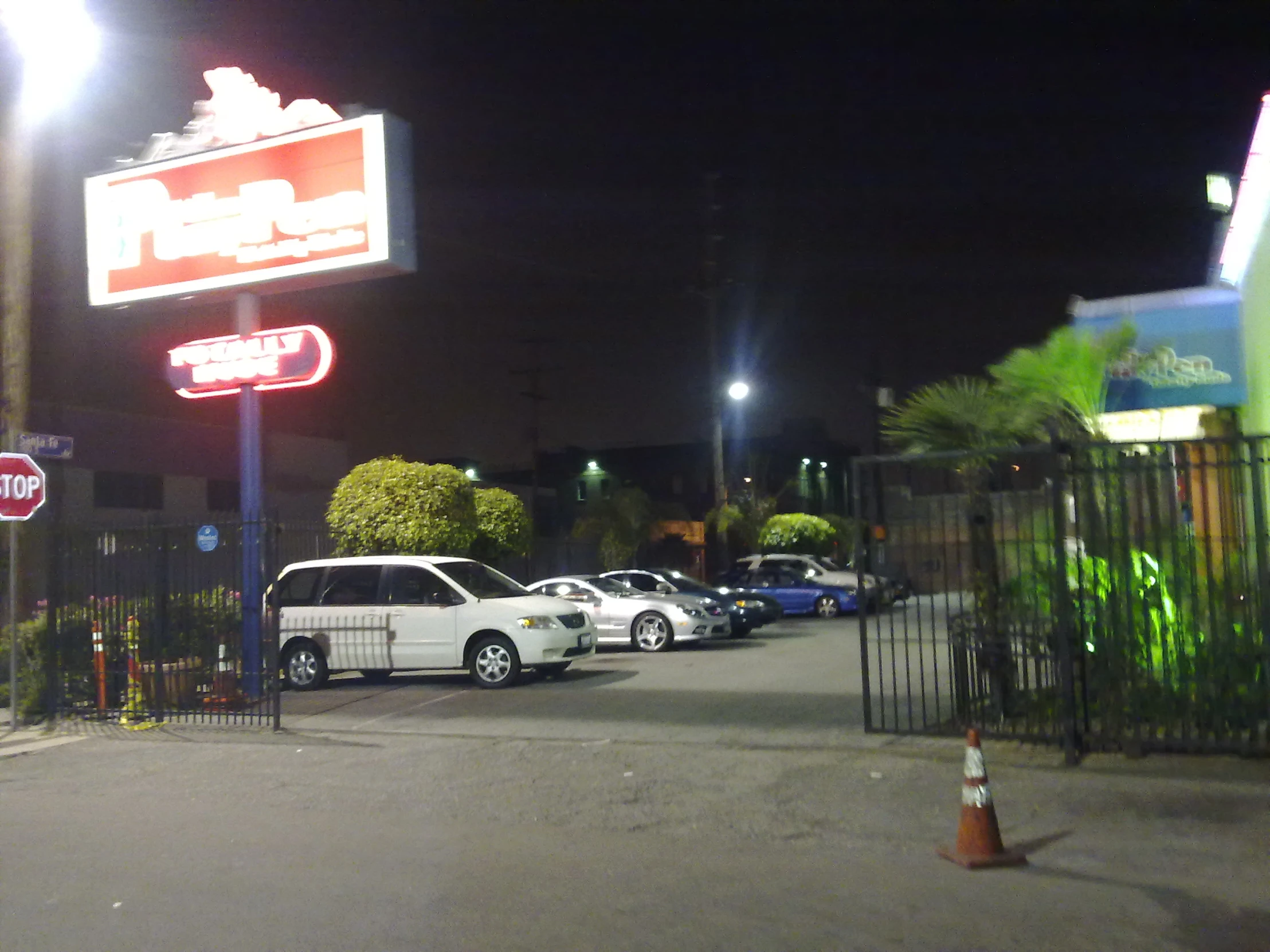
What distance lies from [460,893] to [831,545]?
32.6 m

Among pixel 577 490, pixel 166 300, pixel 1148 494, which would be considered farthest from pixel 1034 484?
pixel 577 490

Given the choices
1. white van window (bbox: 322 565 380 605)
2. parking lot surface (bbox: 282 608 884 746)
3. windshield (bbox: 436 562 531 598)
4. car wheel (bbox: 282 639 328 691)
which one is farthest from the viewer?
car wheel (bbox: 282 639 328 691)

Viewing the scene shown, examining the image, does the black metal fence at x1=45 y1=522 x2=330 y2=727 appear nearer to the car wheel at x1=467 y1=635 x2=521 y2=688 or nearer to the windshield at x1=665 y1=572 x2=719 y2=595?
the car wheel at x1=467 y1=635 x2=521 y2=688

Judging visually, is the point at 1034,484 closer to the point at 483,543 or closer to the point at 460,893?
the point at 460,893

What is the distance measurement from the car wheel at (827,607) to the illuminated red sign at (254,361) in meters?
15.1

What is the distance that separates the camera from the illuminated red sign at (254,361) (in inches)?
573

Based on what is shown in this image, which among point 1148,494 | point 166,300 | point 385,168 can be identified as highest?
point 385,168

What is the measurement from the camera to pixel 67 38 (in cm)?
1236

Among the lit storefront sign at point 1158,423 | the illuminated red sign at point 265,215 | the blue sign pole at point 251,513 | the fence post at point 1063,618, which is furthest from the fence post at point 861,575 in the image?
the illuminated red sign at point 265,215

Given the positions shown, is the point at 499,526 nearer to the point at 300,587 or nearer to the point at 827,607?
the point at 300,587

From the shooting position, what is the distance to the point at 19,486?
1246 centimetres

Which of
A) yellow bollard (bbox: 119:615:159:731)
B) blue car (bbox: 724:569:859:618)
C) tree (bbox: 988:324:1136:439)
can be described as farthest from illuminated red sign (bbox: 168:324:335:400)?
blue car (bbox: 724:569:859:618)

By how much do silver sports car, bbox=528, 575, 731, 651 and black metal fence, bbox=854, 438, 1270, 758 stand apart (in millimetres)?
9004

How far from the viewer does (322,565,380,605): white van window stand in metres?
15.1
